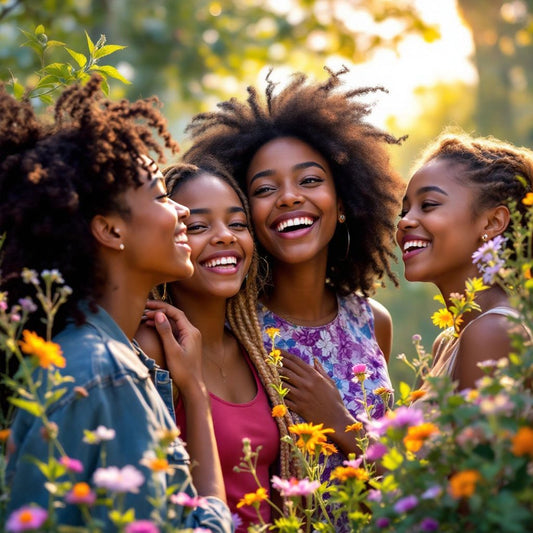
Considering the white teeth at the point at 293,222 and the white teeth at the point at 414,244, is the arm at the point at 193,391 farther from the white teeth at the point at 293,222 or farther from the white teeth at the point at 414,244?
the white teeth at the point at 414,244

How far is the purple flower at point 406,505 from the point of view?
174cm

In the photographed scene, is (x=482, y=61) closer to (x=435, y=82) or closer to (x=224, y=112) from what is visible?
(x=224, y=112)

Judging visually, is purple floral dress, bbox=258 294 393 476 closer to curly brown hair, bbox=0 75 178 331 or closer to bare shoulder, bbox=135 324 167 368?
bare shoulder, bbox=135 324 167 368

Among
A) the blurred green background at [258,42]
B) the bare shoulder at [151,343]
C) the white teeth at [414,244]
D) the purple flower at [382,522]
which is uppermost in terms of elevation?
the blurred green background at [258,42]

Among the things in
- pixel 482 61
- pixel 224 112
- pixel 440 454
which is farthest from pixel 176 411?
pixel 482 61

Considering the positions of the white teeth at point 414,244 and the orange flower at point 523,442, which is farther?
the white teeth at point 414,244

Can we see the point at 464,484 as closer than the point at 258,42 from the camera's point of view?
Yes

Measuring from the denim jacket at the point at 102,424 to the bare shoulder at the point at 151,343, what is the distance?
59 cm

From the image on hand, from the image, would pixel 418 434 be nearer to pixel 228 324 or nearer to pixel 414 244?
pixel 414 244

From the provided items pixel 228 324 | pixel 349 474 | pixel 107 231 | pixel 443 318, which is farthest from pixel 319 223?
pixel 349 474

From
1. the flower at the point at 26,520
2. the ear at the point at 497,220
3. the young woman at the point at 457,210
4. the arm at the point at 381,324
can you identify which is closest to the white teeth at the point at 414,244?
the young woman at the point at 457,210

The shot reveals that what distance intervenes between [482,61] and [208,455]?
48.3 ft

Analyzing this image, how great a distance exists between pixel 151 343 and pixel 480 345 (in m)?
1.14

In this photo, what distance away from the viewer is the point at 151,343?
116 inches
